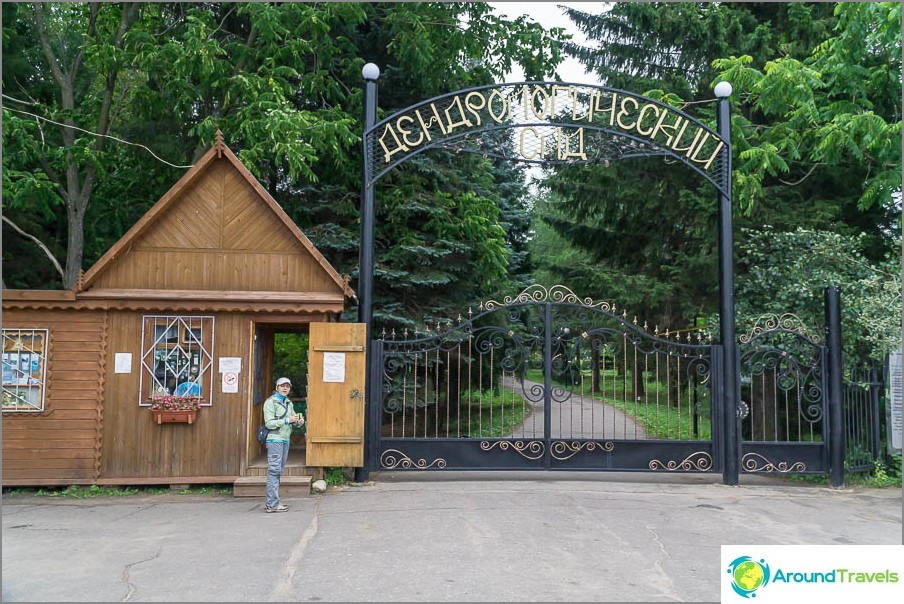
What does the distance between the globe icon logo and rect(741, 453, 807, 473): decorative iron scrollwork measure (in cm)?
562

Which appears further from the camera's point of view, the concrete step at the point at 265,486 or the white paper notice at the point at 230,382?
the white paper notice at the point at 230,382

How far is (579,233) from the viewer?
19344 millimetres

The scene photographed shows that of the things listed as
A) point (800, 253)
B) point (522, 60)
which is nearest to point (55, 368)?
point (522, 60)

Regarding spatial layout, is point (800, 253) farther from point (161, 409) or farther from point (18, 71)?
point (18, 71)

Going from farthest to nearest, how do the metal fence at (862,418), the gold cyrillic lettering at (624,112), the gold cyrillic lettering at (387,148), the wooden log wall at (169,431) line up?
the gold cyrillic lettering at (624,112), the gold cyrillic lettering at (387,148), the metal fence at (862,418), the wooden log wall at (169,431)

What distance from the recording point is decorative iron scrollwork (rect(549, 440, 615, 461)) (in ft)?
34.7

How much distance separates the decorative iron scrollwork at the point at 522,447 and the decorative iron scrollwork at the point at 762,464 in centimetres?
300

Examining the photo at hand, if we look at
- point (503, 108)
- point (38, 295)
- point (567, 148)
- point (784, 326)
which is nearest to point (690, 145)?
point (567, 148)

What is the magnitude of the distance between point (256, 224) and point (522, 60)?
8.24 metres

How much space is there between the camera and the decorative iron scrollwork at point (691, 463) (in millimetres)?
10555

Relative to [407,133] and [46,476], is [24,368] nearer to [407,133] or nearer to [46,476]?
[46,476]

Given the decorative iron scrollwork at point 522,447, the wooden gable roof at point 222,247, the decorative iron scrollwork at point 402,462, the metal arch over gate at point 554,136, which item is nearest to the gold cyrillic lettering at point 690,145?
the metal arch over gate at point 554,136

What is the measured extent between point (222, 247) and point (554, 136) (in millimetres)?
5310

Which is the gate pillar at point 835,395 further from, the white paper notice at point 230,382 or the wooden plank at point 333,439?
the white paper notice at point 230,382
